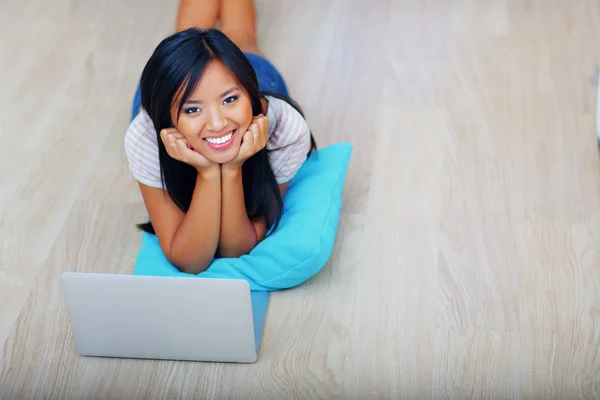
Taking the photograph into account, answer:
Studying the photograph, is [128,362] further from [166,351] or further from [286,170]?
[286,170]

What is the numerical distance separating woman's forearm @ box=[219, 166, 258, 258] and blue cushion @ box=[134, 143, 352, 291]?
0.08 feet

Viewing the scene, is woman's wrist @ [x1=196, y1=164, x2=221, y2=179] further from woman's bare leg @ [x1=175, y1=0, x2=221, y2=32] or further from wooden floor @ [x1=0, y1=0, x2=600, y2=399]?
woman's bare leg @ [x1=175, y1=0, x2=221, y2=32]

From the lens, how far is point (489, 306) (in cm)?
166

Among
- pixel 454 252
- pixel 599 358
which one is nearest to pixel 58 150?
pixel 454 252

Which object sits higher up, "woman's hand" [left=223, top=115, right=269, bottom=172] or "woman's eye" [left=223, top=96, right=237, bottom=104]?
"woman's eye" [left=223, top=96, right=237, bottom=104]

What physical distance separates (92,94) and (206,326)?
95 cm

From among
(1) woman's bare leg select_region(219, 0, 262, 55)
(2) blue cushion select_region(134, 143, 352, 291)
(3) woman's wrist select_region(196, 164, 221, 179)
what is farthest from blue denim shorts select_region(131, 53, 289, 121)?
(3) woman's wrist select_region(196, 164, 221, 179)

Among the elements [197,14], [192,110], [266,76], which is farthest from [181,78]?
[197,14]

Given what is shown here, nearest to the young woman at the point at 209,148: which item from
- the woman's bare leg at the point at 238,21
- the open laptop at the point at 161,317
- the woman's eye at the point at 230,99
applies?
the woman's eye at the point at 230,99

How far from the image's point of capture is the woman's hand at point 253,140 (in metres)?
1.54

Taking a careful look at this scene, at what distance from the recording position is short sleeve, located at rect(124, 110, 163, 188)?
161cm

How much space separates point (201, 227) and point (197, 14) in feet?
2.52

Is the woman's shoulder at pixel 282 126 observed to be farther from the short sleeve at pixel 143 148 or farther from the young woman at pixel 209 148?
the short sleeve at pixel 143 148

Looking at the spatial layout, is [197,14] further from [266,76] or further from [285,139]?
[285,139]
